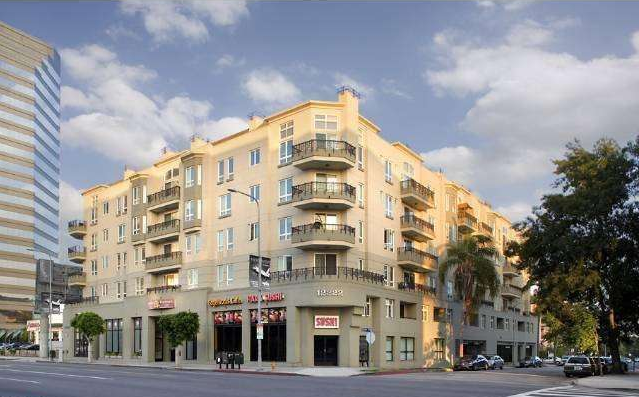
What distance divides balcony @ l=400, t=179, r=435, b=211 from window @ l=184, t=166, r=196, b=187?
20.0m

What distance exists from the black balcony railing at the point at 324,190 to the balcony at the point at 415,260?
11.4 metres

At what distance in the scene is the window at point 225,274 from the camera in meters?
62.9

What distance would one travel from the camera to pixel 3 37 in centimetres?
16350

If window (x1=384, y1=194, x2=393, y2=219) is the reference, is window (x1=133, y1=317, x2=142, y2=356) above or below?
below

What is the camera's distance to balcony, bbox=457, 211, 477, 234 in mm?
82750

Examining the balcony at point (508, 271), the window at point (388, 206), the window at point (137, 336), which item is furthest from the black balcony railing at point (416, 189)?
the balcony at point (508, 271)

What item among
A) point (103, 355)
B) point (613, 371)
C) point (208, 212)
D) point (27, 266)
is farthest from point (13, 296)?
point (613, 371)

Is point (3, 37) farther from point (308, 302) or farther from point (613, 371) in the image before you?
point (613, 371)

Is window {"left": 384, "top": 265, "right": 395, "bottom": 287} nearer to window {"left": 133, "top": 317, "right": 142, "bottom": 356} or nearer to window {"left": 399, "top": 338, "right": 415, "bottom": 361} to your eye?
window {"left": 399, "top": 338, "right": 415, "bottom": 361}

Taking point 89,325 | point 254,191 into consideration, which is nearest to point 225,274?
point 254,191

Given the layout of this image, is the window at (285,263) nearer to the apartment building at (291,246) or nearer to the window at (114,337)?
Answer: the apartment building at (291,246)

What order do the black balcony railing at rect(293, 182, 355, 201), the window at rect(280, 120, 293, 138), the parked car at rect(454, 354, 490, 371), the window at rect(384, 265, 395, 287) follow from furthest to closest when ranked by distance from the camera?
the window at rect(384, 265, 395, 287), the parked car at rect(454, 354, 490, 371), the window at rect(280, 120, 293, 138), the black balcony railing at rect(293, 182, 355, 201)

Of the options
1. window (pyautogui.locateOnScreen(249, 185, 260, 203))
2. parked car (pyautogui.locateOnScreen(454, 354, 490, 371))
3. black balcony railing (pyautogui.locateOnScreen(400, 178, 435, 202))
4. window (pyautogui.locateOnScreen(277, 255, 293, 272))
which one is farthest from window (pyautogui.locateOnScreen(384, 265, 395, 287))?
window (pyautogui.locateOnScreen(249, 185, 260, 203))

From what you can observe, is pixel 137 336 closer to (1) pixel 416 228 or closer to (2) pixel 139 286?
(2) pixel 139 286
